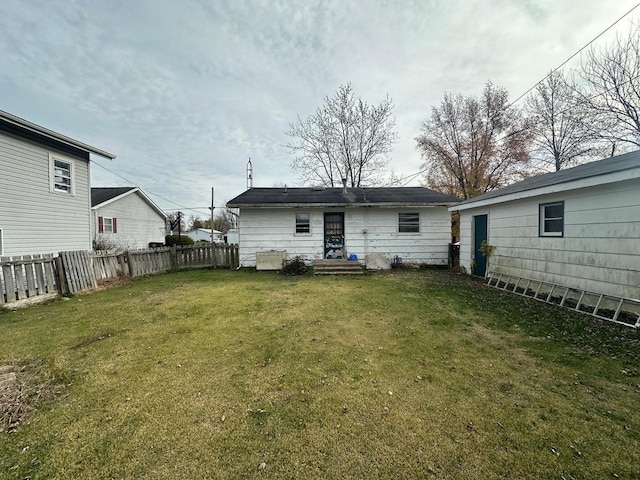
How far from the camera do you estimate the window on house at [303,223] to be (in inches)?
471

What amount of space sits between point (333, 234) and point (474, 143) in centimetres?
1441

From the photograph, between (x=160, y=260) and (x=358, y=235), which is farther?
(x=358, y=235)

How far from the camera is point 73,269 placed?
706cm

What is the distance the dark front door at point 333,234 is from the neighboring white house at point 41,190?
9.47 meters

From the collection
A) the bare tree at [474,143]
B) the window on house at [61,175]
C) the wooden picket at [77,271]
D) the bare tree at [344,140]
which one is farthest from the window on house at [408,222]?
the window on house at [61,175]

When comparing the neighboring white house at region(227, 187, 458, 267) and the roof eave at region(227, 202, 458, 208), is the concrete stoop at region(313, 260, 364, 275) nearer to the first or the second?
the neighboring white house at region(227, 187, 458, 267)

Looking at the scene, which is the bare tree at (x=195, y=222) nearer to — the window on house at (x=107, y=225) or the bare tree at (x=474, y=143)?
the window on house at (x=107, y=225)

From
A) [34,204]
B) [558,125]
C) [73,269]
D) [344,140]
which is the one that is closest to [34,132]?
[34,204]

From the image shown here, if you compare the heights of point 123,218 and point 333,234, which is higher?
point 123,218

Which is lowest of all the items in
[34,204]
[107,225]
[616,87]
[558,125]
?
[107,225]

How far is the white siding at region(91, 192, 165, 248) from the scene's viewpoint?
60.1ft

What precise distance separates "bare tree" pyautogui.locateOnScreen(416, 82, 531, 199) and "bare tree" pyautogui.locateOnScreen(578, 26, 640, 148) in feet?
14.8

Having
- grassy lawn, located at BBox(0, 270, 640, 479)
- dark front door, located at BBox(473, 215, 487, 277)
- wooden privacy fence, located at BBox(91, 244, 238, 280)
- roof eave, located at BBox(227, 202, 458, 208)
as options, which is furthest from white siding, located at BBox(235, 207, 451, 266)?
grassy lawn, located at BBox(0, 270, 640, 479)

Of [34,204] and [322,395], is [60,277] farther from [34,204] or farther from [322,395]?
[322,395]
